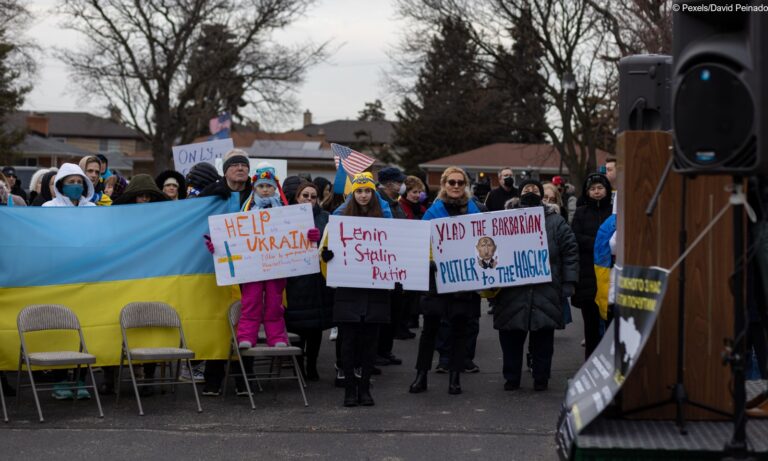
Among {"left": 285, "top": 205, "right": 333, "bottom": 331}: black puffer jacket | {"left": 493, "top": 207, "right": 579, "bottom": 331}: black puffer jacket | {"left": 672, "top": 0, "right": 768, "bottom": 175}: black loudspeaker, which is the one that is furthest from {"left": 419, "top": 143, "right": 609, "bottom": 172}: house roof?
{"left": 672, "top": 0, "right": 768, "bottom": 175}: black loudspeaker

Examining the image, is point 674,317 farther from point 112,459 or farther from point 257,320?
point 257,320

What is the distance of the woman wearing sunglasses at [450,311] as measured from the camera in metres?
10.5

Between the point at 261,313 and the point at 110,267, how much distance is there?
1.41 metres

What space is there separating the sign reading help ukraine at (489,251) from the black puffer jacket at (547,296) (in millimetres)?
116

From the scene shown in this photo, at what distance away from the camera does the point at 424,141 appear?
233ft

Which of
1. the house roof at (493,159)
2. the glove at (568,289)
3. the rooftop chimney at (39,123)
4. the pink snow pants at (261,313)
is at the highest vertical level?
the rooftop chimney at (39,123)

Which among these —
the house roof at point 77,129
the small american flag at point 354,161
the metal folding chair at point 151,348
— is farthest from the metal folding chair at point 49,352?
the house roof at point 77,129

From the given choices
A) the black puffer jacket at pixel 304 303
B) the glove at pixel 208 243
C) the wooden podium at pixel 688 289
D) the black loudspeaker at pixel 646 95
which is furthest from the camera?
the black puffer jacket at pixel 304 303

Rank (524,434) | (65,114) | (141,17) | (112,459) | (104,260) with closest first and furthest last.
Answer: (112,459) < (524,434) < (104,260) < (141,17) < (65,114)

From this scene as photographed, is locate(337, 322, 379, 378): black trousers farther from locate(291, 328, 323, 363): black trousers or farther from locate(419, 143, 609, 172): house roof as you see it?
locate(419, 143, 609, 172): house roof

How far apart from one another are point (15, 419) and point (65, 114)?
137 metres

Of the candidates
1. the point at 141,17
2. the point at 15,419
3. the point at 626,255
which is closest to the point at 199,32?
the point at 141,17

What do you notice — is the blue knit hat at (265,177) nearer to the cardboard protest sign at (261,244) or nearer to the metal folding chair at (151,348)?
the cardboard protest sign at (261,244)

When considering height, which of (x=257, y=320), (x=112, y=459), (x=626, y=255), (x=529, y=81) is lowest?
(x=112, y=459)
